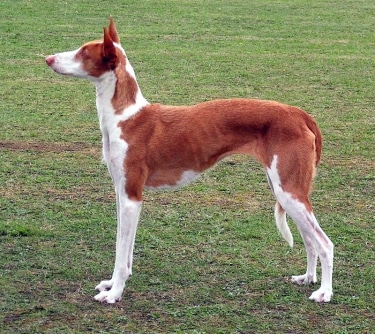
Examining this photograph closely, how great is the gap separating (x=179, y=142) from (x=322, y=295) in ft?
4.65

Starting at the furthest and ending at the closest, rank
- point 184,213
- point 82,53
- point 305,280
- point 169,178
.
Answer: point 184,213 < point 305,280 < point 169,178 < point 82,53

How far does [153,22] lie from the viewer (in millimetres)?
18641

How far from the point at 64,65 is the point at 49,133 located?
14.3 ft

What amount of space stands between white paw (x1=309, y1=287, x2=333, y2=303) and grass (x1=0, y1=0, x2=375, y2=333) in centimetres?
5

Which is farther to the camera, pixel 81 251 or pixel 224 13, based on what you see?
pixel 224 13

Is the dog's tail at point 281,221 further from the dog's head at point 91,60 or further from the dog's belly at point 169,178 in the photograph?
the dog's head at point 91,60

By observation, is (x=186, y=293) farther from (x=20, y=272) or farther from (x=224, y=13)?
(x=224, y=13)

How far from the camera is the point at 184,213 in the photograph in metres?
7.54

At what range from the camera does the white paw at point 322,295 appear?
18.9 feet

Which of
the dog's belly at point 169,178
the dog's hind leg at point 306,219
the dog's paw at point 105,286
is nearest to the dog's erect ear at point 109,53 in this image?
the dog's belly at point 169,178

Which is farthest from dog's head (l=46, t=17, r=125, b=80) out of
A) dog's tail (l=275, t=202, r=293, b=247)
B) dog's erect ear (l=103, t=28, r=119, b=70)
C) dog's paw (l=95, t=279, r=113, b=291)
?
dog's tail (l=275, t=202, r=293, b=247)

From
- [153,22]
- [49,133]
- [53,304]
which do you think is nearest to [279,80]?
[49,133]

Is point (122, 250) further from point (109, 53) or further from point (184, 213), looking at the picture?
point (184, 213)

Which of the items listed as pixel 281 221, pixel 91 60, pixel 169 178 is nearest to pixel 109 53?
pixel 91 60
